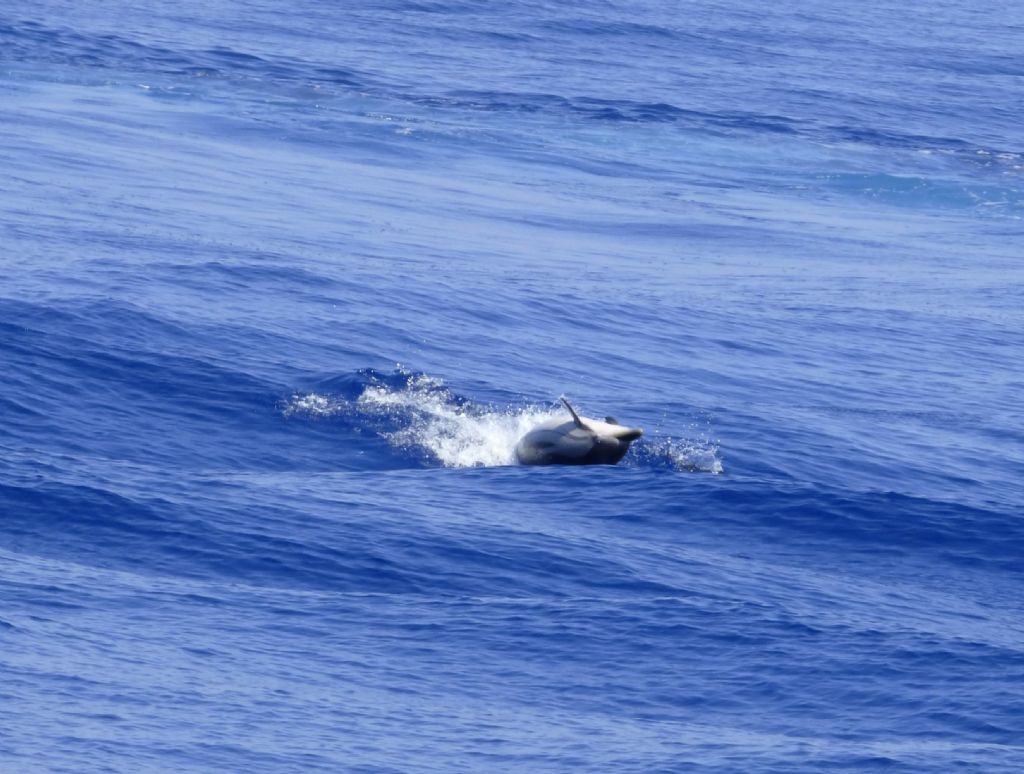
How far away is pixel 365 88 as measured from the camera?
94.4 m

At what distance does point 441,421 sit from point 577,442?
5.07 metres

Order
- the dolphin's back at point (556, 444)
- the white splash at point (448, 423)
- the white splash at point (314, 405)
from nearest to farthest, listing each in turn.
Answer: the dolphin's back at point (556, 444)
the white splash at point (448, 423)
the white splash at point (314, 405)

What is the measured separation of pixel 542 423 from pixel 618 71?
6830cm

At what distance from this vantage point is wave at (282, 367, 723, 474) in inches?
1638

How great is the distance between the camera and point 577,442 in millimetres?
39562

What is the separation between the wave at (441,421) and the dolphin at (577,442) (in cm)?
107

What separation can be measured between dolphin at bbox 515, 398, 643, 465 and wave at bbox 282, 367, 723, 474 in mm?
1065

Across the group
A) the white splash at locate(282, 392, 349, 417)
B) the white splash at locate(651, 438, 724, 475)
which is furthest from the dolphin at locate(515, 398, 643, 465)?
the white splash at locate(282, 392, 349, 417)

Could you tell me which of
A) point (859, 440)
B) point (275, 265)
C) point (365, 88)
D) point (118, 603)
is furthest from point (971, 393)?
point (365, 88)

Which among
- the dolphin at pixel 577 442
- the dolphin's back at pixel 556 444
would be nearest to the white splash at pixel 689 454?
the dolphin at pixel 577 442

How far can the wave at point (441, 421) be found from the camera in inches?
1638

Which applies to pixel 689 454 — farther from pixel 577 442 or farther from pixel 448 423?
pixel 448 423

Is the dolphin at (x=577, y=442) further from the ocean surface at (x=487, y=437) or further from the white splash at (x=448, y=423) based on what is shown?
the white splash at (x=448, y=423)

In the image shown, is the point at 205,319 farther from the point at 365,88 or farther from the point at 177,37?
the point at 177,37
